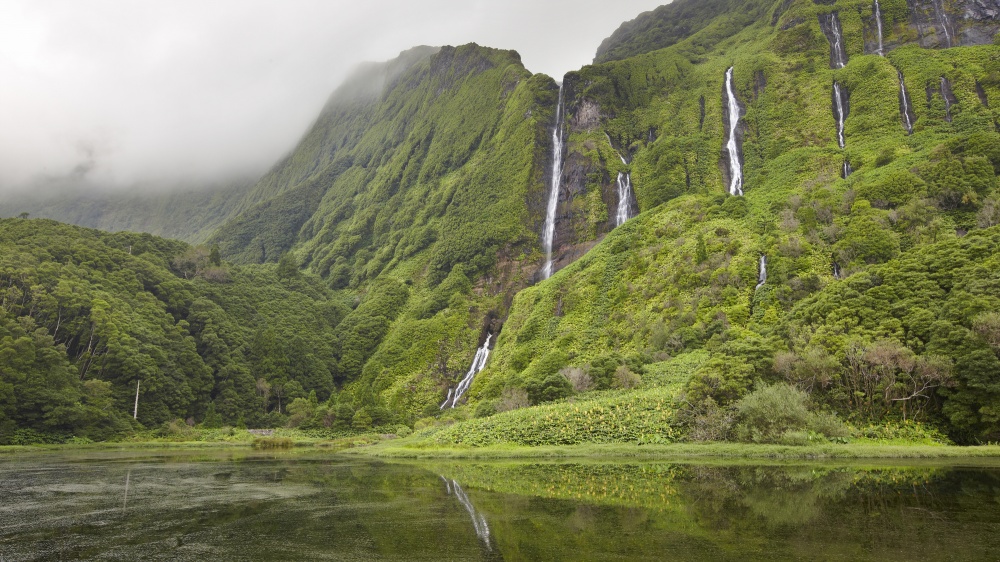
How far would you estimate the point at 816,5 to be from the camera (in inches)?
5148

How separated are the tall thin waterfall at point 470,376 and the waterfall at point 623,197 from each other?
36434 mm

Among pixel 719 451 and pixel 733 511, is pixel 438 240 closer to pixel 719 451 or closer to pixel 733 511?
pixel 719 451

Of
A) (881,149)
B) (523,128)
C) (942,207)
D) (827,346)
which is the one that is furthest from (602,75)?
(827,346)

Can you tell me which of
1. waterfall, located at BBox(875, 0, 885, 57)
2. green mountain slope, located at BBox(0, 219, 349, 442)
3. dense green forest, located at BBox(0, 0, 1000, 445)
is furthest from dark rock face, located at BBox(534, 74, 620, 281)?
green mountain slope, located at BBox(0, 219, 349, 442)

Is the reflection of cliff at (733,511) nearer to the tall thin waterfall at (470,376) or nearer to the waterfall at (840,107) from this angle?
the tall thin waterfall at (470,376)

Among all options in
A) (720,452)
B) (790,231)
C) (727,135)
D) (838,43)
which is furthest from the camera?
(838,43)

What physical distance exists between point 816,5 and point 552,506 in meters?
151

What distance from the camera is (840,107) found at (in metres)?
105

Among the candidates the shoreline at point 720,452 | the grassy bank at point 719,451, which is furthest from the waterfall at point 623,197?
the shoreline at point 720,452

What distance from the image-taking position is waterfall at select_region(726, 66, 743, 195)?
106 m

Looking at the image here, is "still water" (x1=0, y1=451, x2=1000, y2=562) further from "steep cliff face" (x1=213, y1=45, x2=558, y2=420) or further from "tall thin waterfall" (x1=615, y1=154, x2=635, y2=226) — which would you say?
"tall thin waterfall" (x1=615, y1=154, x2=635, y2=226)

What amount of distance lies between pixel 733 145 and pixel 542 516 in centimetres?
11338

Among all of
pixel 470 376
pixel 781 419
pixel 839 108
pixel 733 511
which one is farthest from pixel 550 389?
pixel 839 108

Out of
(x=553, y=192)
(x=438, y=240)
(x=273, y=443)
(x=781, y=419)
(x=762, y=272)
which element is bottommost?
(x=273, y=443)
